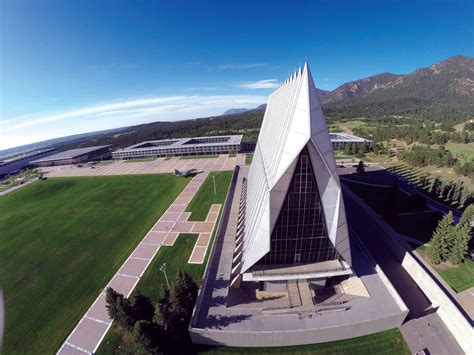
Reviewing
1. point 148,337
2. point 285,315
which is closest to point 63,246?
point 148,337

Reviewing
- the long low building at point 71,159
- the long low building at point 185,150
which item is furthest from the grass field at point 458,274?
the long low building at point 71,159

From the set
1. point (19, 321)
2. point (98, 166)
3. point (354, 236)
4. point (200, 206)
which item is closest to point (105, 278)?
point (19, 321)

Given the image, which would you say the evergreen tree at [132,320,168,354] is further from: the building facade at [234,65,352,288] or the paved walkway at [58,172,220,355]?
the building facade at [234,65,352,288]

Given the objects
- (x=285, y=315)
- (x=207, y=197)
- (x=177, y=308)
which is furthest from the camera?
(x=207, y=197)

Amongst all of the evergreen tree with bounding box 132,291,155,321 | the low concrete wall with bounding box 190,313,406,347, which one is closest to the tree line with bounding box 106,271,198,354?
the evergreen tree with bounding box 132,291,155,321

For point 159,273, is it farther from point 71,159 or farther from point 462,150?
point 71,159

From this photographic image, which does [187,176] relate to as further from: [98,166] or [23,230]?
[98,166]

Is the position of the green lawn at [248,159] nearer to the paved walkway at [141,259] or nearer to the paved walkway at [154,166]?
the paved walkway at [154,166]
